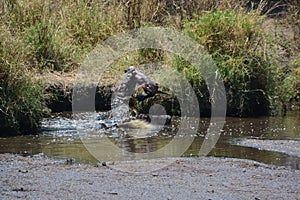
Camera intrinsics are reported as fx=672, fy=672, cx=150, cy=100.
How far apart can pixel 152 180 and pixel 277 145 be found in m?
2.23

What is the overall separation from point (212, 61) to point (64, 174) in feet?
14.3

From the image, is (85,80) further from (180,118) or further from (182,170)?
(182,170)

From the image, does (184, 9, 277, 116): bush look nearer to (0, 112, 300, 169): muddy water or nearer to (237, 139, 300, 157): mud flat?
(0, 112, 300, 169): muddy water

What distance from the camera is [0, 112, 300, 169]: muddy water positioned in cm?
692

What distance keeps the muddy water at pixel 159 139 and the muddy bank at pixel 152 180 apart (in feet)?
1.34

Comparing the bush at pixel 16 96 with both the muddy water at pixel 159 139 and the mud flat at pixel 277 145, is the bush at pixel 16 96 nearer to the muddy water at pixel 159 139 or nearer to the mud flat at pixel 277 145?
the muddy water at pixel 159 139

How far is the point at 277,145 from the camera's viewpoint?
7453mm

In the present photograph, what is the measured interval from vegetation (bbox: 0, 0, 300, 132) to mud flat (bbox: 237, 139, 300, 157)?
78.6 inches

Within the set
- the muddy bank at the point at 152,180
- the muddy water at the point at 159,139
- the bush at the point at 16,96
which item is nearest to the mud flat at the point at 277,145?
the muddy water at the point at 159,139

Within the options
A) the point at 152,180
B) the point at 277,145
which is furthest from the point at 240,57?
the point at 152,180

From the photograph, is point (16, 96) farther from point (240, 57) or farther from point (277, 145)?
point (240, 57)

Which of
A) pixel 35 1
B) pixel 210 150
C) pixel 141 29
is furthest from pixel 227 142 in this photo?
pixel 35 1

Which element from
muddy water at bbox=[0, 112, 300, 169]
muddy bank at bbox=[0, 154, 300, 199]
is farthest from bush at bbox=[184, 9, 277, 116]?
muddy bank at bbox=[0, 154, 300, 199]

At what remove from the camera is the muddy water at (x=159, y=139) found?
6.92m
